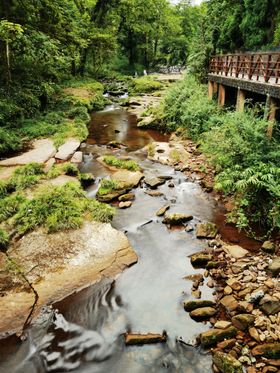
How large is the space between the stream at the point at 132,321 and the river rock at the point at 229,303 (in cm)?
32

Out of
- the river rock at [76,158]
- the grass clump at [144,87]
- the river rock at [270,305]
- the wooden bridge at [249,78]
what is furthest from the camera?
the grass clump at [144,87]

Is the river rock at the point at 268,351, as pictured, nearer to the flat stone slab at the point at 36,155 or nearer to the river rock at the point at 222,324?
the river rock at the point at 222,324

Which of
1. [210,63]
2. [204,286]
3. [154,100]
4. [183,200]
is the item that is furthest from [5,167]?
[154,100]

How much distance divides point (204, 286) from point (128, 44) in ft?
153

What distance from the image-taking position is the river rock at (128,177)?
10641 millimetres

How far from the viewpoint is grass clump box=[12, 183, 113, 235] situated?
24.4 ft

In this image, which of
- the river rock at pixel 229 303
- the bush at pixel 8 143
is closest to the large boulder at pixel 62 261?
the river rock at pixel 229 303

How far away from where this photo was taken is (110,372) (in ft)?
15.4

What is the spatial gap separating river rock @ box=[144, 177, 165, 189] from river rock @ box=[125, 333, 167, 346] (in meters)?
5.93

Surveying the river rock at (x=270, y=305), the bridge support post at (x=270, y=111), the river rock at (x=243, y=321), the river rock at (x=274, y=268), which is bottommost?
the river rock at (x=243, y=321)

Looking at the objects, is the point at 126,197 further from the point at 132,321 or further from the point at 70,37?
the point at 70,37

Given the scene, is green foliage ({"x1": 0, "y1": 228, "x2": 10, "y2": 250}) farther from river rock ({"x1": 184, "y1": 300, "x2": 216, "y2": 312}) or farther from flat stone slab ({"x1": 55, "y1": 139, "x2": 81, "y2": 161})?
flat stone slab ({"x1": 55, "y1": 139, "x2": 81, "y2": 161})

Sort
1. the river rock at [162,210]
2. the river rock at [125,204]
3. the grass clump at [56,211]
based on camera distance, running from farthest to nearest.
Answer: the river rock at [125,204]
the river rock at [162,210]
the grass clump at [56,211]

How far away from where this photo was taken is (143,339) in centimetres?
513
